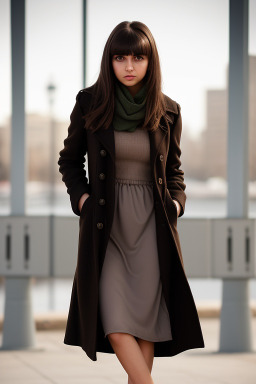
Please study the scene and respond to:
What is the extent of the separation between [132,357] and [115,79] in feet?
3.69

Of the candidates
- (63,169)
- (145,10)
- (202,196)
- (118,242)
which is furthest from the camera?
(202,196)

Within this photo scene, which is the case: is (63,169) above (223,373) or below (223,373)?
above

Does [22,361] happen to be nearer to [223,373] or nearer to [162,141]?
[223,373]

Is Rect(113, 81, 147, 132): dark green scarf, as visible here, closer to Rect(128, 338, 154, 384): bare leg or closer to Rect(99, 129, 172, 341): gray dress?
Rect(99, 129, 172, 341): gray dress

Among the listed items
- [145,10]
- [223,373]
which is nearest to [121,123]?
[223,373]

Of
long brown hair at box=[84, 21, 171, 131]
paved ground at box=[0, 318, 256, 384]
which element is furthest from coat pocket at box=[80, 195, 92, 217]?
paved ground at box=[0, 318, 256, 384]

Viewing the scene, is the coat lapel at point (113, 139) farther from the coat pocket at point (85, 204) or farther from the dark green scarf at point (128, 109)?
the coat pocket at point (85, 204)

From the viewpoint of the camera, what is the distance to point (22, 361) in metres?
6.23

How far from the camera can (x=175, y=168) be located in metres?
4.00

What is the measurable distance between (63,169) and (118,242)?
451mm

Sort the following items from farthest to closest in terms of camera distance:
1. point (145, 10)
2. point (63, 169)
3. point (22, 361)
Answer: point (145, 10) < point (22, 361) < point (63, 169)

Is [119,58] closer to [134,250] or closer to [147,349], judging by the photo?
[134,250]

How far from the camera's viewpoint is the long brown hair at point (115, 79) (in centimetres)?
367

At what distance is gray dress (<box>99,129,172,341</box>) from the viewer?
367 centimetres
